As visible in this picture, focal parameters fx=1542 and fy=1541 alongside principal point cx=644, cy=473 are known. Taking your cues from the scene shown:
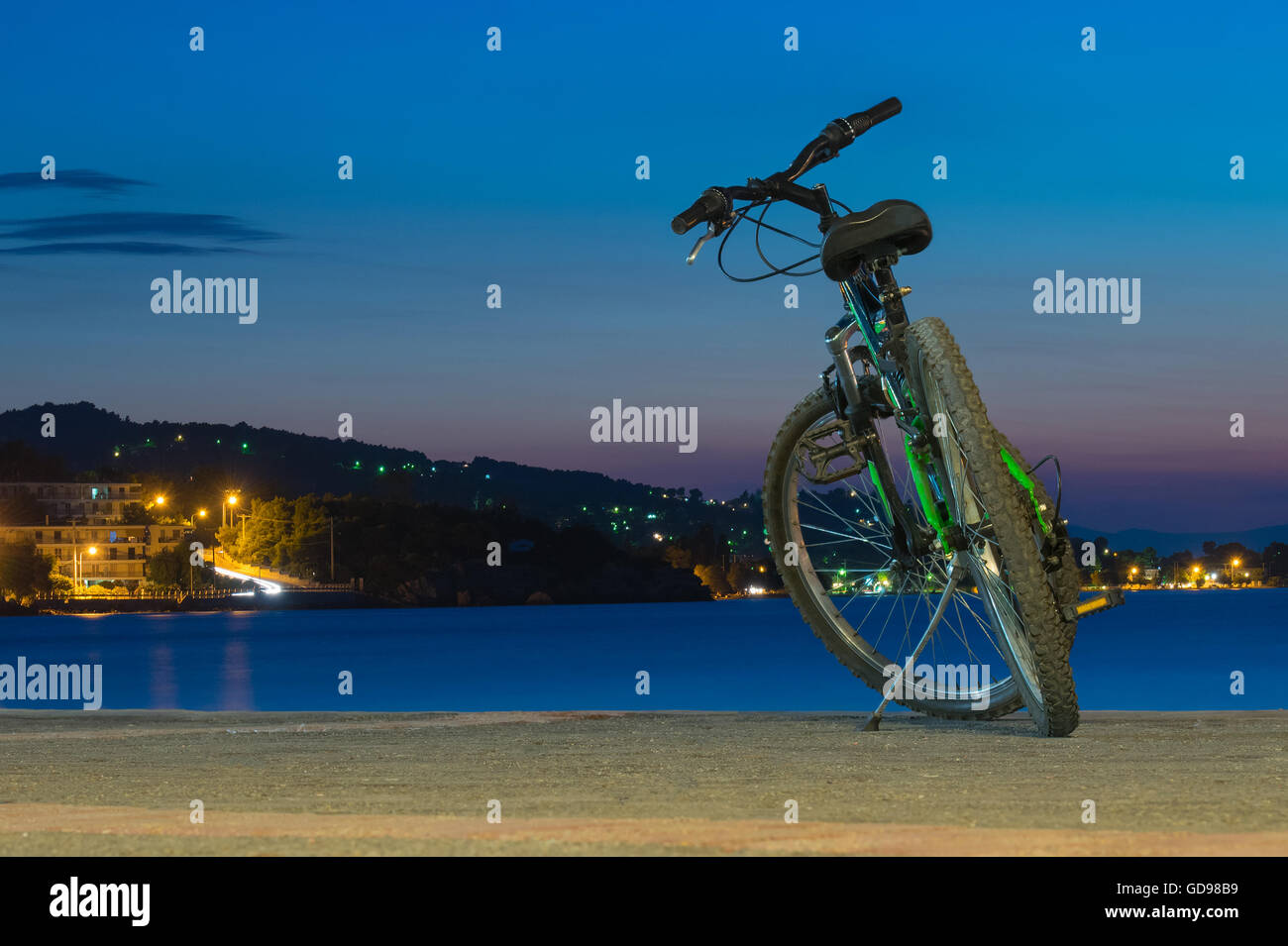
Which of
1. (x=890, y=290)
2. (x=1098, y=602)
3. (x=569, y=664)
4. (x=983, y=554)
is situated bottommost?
(x=569, y=664)

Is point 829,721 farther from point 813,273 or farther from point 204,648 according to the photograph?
point 204,648

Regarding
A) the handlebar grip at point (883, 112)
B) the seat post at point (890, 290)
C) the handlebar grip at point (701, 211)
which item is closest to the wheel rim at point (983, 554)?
the seat post at point (890, 290)

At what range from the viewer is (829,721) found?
43.7ft

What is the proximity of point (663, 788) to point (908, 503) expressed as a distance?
4.45 meters

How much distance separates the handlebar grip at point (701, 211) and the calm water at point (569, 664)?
4142cm

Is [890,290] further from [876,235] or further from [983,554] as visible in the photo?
[983,554]

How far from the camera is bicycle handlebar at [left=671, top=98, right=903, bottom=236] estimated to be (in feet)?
37.4

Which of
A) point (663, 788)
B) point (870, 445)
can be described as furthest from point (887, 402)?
point (663, 788)

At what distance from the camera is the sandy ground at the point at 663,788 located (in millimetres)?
5609

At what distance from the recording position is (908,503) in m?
11.7

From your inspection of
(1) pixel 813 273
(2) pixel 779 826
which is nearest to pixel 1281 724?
(1) pixel 813 273

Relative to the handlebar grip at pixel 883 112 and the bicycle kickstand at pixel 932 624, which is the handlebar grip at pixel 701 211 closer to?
the handlebar grip at pixel 883 112

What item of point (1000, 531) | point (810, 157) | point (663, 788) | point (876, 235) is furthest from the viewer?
point (810, 157)

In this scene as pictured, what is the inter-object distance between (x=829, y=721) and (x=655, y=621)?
152 metres
